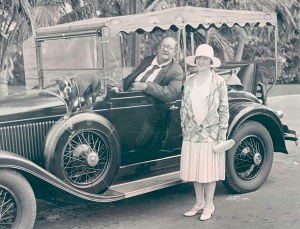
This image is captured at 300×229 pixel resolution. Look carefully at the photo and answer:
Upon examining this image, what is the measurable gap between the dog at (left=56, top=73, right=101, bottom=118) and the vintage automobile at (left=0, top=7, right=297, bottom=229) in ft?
0.24

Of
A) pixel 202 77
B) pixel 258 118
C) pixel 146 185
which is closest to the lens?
pixel 202 77

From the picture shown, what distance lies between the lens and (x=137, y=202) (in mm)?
5418

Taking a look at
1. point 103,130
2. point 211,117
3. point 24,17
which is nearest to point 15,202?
point 103,130

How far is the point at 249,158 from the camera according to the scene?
18.5ft

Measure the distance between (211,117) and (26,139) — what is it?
5.60ft

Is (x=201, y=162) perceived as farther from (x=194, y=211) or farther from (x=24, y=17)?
(x=24, y=17)

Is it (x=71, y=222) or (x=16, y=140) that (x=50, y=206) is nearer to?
(x=71, y=222)

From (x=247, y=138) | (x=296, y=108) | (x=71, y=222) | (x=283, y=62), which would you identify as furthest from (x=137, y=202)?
(x=283, y=62)

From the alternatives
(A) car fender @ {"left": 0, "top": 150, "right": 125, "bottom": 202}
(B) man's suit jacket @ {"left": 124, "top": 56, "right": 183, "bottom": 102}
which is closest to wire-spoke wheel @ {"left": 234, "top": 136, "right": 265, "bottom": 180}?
(B) man's suit jacket @ {"left": 124, "top": 56, "right": 183, "bottom": 102}

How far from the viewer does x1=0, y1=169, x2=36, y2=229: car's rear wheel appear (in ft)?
13.2

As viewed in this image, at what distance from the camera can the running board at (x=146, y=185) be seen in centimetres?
466

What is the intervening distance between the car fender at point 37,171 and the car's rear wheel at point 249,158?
162 cm

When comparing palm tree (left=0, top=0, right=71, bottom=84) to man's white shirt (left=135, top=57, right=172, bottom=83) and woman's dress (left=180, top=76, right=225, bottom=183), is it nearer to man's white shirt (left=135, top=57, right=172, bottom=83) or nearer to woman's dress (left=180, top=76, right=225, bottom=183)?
man's white shirt (left=135, top=57, right=172, bottom=83)

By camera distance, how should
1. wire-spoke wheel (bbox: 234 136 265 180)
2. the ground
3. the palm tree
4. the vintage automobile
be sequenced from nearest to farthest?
the vintage automobile → the ground → wire-spoke wheel (bbox: 234 136 265 180) → the palm tree
